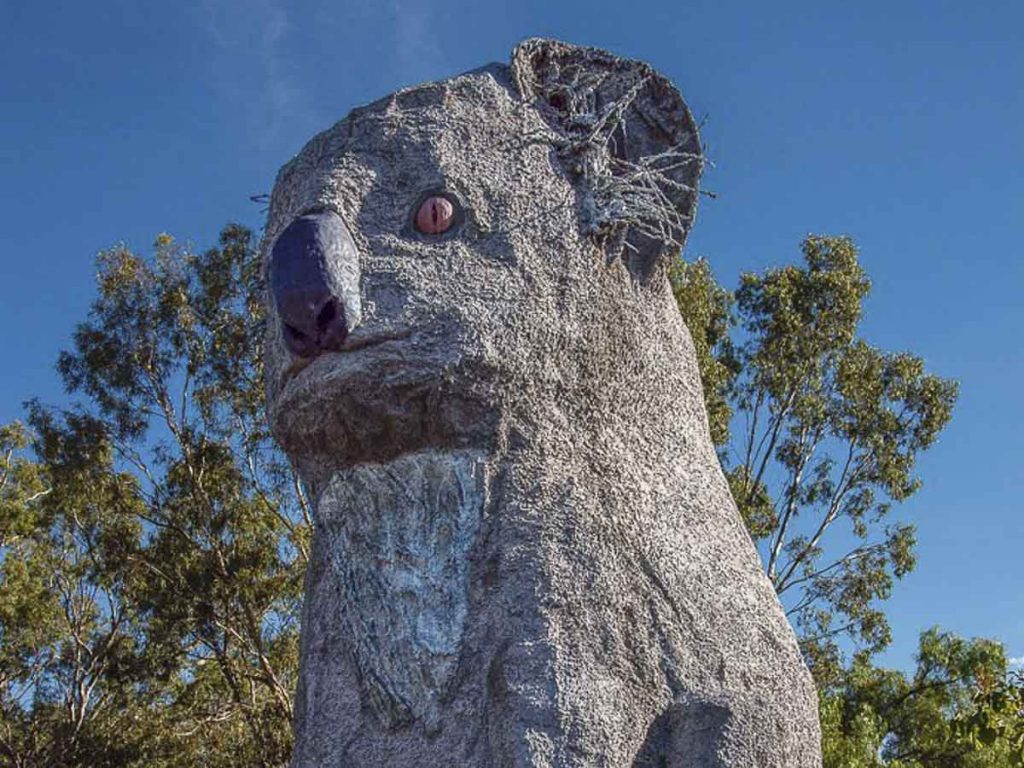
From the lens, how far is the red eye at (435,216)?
354cm

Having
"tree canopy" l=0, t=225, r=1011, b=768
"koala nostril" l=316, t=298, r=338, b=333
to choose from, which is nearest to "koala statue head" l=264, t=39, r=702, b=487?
"koala nostril" l=316, t=298, r=338, b=333

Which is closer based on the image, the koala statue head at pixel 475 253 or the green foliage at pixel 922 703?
the koala statue head at pixel 475 253

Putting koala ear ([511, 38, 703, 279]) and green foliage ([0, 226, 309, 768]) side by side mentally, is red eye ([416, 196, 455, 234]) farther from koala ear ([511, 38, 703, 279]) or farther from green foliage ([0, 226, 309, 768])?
green foliage ([0, 226, 309, 768])

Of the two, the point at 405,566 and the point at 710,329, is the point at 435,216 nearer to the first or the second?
the point at 405,566

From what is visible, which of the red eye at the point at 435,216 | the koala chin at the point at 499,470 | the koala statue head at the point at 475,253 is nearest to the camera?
the koala chin at the point at 499,470

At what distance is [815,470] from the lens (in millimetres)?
14148

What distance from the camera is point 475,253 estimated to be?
3.50m

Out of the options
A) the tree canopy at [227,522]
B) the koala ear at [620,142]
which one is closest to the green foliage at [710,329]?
the tree canopy at [227,522]

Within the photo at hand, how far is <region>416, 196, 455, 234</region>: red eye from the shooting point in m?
3.54

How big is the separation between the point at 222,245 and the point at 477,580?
35.7ft

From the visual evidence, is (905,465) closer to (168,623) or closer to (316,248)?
(168,623)

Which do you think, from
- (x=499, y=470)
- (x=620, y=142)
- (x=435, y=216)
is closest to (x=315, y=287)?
(x=435, y=216)

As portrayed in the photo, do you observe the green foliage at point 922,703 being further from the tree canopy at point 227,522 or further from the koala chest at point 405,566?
the koala chest at point 405,566

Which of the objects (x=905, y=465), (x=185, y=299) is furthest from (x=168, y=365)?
(x=905, y=465)
